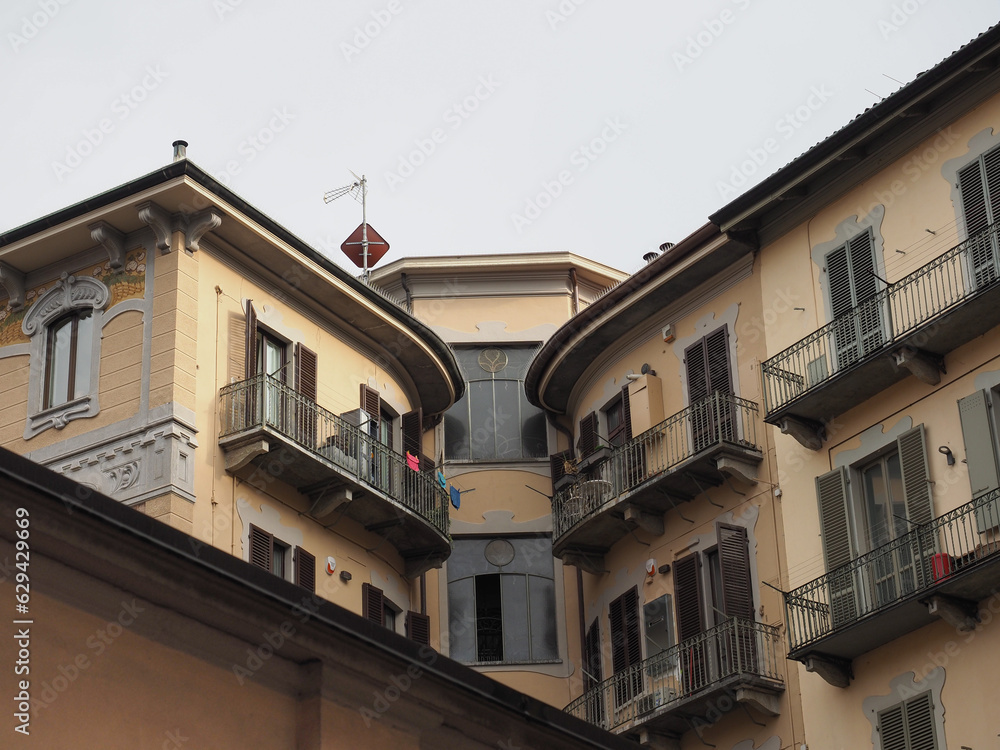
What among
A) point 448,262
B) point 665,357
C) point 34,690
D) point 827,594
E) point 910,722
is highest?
point 448,262

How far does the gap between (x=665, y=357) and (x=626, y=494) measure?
2835 mm

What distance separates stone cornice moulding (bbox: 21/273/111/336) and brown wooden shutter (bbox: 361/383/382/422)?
511 centimetres

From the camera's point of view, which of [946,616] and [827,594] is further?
[827,594]

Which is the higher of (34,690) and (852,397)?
(852,397)

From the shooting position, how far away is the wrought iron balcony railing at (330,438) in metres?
24.6

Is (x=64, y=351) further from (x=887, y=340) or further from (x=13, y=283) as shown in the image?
(x=887, y=340)

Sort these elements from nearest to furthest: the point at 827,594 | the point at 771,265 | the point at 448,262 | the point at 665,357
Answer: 1. the point at 827,594
2. the point at 771,265
3. the point at 665,357
4. the point at 448,262

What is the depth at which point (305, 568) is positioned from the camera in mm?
25375

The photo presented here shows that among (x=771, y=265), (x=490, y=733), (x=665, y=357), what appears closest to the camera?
(x=490, y=733)

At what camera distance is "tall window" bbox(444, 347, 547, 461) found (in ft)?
104

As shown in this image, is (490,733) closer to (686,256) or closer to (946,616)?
(946,616)

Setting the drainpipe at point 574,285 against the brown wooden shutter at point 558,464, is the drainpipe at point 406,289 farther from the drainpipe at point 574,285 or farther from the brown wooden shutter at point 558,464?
the brown wooden shutter at point 558,464

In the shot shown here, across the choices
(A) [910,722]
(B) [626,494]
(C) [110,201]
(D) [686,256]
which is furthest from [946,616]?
(C) [110,201]

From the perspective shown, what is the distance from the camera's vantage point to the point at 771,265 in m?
26.7
